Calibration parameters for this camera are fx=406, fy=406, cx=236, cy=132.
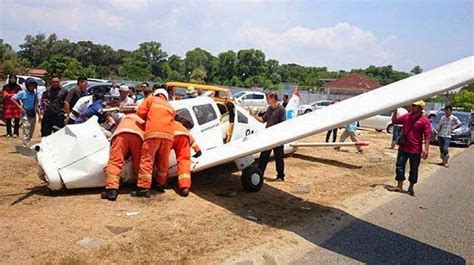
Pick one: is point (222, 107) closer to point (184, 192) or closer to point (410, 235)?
point (184, 192)

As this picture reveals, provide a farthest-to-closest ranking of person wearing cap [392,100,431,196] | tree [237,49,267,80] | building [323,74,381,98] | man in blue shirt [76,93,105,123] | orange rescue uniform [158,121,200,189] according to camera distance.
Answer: tree [237,49,267,80]
building [323,74,381,98]
person wearing cap [392,100,431,196]
man in blue shirt [76,93,105,123]
orange rescue uniform [158,121,200,189]

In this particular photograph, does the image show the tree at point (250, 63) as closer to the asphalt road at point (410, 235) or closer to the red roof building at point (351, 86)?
the red roof building at point (351, 86)

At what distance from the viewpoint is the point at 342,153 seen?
13.0 meters

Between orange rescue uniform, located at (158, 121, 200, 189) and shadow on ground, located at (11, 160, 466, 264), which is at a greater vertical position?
orange rescue uniform, located at (158, 121, 200, 189)

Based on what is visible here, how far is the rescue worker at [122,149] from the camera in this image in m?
5.96

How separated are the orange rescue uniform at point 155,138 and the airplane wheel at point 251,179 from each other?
4.96ft

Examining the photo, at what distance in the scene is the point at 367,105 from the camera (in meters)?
5.03

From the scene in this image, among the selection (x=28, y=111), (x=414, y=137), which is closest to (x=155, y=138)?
(x=414, y=137)

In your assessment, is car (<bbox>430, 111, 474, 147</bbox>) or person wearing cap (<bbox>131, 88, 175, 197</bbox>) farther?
car (<bbox>430, 111, 474, 147</bbox>)

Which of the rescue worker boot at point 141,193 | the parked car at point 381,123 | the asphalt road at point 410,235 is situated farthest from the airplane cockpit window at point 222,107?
the parked car at point 381,123

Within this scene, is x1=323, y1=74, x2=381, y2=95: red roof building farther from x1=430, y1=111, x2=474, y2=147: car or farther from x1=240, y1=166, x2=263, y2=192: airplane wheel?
x1=240, y1=166, x2=263, y2=192: airplane wheel

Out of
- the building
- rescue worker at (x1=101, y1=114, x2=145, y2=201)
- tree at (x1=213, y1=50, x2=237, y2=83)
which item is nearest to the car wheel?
rescue worker at (x1=101, y1=114, x2=145, y2=201)

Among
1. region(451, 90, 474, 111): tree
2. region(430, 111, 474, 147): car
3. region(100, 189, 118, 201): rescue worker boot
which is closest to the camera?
region(100, 189, 118, 201): rescue worker boot

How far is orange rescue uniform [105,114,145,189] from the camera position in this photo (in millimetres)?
5973
